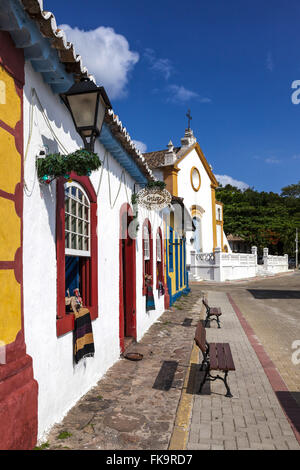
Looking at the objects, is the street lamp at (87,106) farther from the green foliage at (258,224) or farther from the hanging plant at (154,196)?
the green foliage at (258,224)

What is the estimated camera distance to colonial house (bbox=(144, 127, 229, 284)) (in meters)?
27.9

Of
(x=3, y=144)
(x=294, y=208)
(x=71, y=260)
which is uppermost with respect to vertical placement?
(x=294, y=208)

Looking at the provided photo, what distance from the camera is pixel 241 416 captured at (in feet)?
14.0

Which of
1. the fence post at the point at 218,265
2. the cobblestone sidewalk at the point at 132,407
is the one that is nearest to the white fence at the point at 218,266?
the fence post at the point at 218,265


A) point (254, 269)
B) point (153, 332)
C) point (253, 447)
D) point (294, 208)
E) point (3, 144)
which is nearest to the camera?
point (3, 144)

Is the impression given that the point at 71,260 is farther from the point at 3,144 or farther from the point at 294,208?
the point at 294,208

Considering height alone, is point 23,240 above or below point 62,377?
above

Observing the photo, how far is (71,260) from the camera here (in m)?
5.34

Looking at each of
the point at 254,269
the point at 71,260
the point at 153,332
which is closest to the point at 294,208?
the point at 254,269

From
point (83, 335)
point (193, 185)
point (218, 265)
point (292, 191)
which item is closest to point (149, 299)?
point (83, 335)

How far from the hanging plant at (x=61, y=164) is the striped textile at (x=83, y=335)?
1.77 metres

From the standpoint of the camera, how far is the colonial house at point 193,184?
27891 millimetres

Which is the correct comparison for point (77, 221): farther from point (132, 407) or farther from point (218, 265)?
point (218, 265)
